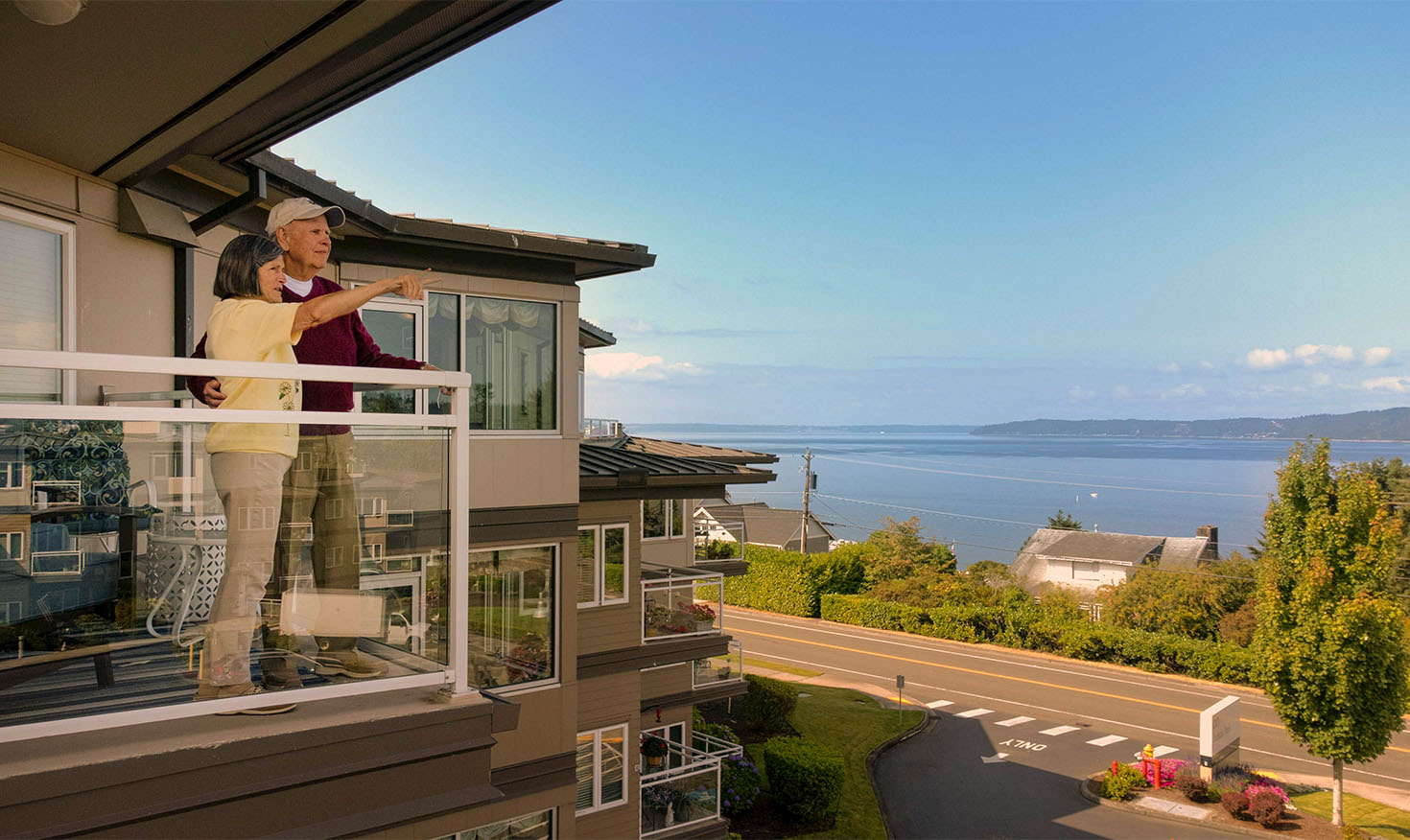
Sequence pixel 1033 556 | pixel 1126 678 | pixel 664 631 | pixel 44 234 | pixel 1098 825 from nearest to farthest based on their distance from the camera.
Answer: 1. pixel 44 234
2. pixel 664 631
3. pixel 1098 825
4. pixel 1126 678
5. pixel 1033 556

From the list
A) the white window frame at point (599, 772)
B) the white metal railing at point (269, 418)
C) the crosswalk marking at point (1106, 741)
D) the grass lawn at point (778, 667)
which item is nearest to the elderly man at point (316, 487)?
the white metal railing at point (269, 418)

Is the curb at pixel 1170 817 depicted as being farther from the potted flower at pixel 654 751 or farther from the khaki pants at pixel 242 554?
the khaki pants at pixel 242 554

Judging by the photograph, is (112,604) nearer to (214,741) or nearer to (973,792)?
(214,741)

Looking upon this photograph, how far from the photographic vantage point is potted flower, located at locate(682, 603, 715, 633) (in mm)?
14797

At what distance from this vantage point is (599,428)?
15562 millimetres

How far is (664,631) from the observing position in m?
14.1

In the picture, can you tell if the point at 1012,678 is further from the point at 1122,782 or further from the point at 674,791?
the point at 674,791

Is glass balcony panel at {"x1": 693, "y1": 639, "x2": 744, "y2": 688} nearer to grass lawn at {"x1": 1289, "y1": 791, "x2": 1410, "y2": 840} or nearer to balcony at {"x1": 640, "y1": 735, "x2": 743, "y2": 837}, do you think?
balcony at {"x1": 640, "y1": 735, "x2": 743, "y2": 837}

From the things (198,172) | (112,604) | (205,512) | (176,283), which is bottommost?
(112,604)

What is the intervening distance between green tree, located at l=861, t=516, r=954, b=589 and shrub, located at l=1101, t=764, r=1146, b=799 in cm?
2020

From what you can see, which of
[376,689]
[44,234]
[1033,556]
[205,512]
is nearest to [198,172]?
[44,234]

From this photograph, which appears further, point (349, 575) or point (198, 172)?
point (198, 172)

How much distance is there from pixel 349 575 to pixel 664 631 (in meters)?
10.7

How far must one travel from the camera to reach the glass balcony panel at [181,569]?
313 cm
